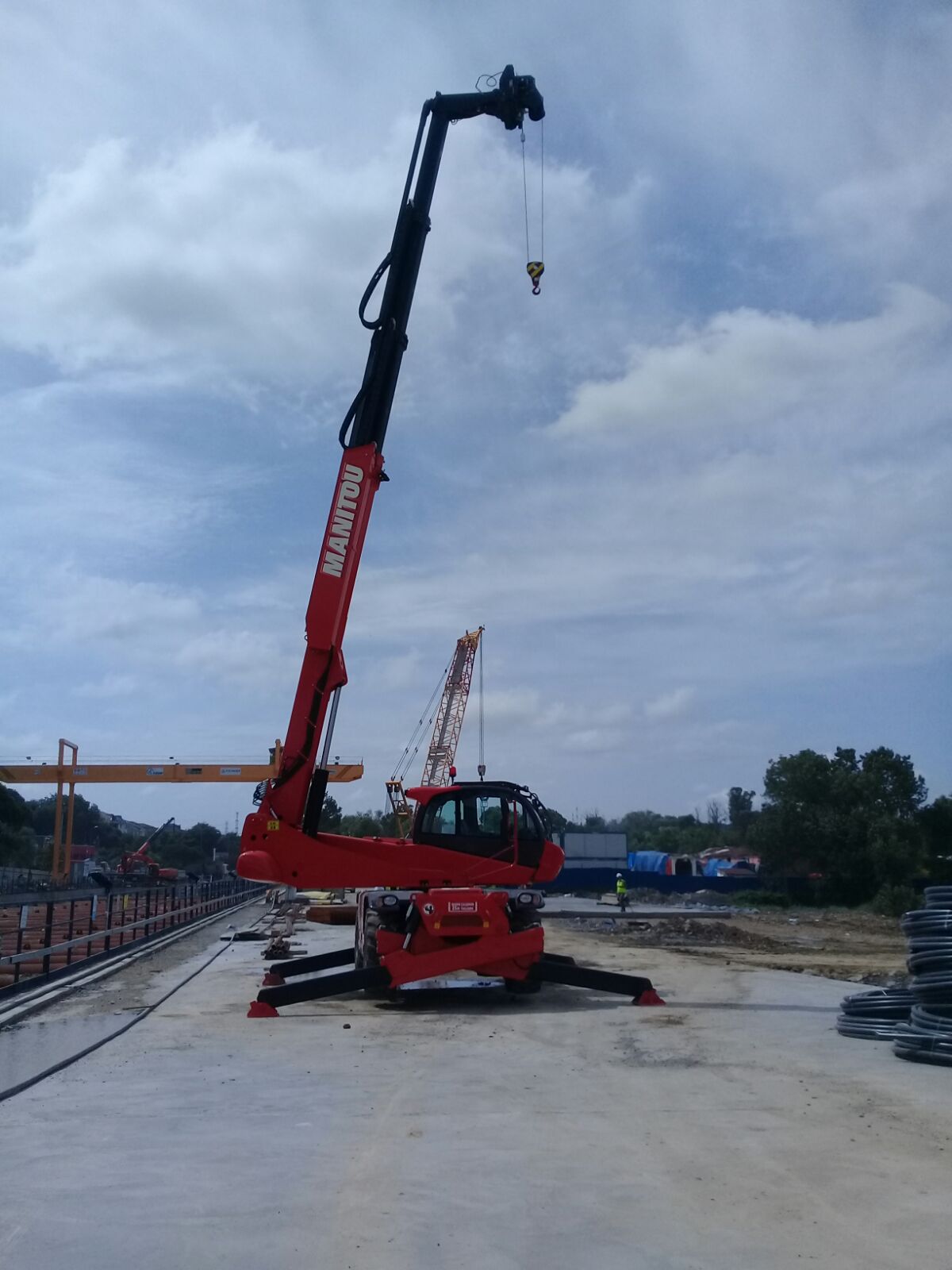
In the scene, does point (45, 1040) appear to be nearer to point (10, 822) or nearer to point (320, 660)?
point (320, 660)

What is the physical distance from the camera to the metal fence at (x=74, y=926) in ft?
46.5

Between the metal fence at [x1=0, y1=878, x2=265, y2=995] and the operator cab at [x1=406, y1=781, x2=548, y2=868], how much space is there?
513cm

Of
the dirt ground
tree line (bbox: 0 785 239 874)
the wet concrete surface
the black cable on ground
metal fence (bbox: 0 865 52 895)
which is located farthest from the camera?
tree line (bbox: 0 785 239 874)

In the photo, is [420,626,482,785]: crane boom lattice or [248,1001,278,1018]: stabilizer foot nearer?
[248,1001,278,1018]: stabilizer foot

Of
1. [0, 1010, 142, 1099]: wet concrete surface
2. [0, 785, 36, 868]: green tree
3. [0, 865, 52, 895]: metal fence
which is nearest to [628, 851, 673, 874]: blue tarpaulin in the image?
[0, 785, 36, 868]: green tree

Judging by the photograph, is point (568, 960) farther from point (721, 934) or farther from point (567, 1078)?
point (721, 934)

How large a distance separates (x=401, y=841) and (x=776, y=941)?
19.2 metres

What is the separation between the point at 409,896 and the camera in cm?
1429

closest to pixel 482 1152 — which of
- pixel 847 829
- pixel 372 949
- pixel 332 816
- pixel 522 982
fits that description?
pixel 522 982

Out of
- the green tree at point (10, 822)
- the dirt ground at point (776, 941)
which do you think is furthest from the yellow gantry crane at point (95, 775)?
the dirt ground at point (776, 941)

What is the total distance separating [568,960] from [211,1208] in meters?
10.7

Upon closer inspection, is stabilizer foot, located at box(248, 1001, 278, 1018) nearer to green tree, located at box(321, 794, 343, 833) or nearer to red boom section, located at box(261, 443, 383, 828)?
red boom section, located at box(261, 443, 383, 828)

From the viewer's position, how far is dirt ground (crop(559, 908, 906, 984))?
21250 millimetres

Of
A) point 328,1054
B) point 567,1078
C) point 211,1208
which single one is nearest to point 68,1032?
point 328,1054
